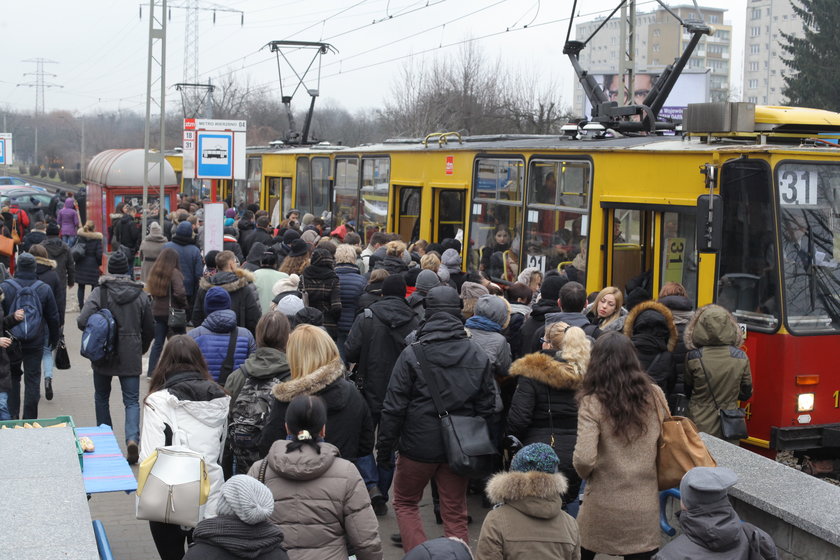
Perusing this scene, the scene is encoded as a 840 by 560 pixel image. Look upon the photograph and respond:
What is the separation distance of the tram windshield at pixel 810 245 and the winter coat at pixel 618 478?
10.6 ft

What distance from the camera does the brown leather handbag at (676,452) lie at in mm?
5074

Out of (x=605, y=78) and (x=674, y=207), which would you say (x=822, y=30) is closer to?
(x=605, y=78)

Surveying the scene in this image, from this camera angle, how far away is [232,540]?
3641 mm

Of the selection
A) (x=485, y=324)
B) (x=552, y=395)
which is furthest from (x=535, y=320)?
(x=552, y=395)

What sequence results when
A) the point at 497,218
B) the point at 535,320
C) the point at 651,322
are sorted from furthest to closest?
the point at 497,218 → the point at 535,320 → the point at 651,322

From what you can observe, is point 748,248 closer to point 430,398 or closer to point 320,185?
point 430,398

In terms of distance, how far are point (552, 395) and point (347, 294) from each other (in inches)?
159

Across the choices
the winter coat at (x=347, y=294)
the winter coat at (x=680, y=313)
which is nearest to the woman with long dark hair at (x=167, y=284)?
the winter coat at (x=347, y=294)

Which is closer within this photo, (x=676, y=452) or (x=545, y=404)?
(x=676, y=452)

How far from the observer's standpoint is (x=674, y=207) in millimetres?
8992

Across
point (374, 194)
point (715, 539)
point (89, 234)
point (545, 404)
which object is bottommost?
Result: point (715, 539)

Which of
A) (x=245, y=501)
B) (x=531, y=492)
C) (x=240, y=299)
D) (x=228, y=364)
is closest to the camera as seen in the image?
(x=245, y=501)

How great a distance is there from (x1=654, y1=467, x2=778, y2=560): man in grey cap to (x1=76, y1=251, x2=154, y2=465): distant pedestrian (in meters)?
5.73

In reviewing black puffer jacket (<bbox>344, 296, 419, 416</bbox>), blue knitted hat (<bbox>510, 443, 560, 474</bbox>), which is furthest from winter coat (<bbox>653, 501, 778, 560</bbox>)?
black puffer jacket (<bbox>344, 296, 419, 416</bbox>)
